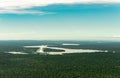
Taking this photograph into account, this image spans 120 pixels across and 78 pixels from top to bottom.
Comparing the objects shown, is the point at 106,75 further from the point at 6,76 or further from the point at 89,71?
the point at 6,76

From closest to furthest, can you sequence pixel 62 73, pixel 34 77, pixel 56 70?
pixel 34 77 → pixel 62 73 → pixel 56 70

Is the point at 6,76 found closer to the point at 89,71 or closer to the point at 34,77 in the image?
the point at 34,77

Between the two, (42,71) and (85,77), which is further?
(42,71)

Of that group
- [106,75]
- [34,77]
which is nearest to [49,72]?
[34,77]

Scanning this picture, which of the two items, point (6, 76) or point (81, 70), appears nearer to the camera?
point (6, 76)

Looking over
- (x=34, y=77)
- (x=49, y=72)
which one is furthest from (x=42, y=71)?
(x=34, y=77)

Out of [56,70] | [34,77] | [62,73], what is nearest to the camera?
[34,77]

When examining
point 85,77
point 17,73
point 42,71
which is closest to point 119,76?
point 85,77
